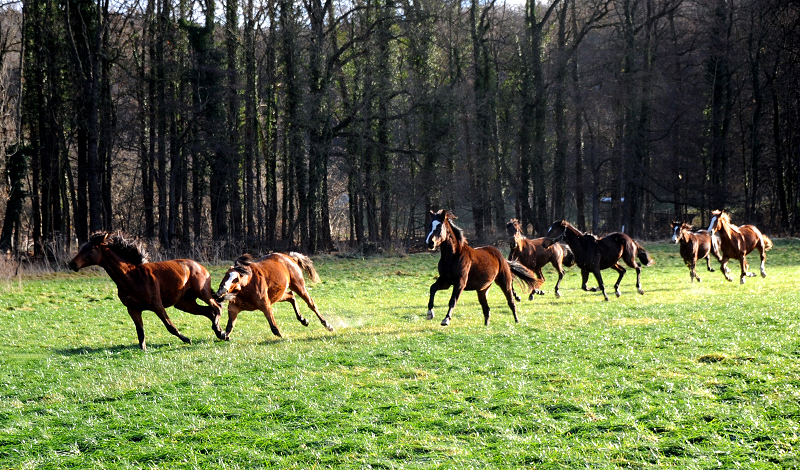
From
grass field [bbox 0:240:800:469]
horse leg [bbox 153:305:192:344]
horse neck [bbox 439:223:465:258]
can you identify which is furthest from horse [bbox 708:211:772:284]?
horse leg [bbox 153:305:192:344]

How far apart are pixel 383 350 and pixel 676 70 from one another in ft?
116

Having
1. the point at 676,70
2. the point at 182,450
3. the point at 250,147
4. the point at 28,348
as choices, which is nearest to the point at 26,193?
the point at 250,147

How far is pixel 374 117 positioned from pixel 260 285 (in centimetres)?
2261

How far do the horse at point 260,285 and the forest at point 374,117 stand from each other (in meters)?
16.6

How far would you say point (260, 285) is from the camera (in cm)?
1148

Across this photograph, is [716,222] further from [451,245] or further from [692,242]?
[451,245]

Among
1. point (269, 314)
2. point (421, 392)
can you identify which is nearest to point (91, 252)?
point (269, 314)

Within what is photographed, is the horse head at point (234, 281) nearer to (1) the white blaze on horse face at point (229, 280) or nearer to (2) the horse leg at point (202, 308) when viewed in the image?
(1) the white blaze on horse face at point (229, 280)

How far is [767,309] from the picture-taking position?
1314 cm

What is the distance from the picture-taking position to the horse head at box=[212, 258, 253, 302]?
10570mm

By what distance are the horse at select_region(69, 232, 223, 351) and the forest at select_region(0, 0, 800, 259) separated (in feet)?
53.4

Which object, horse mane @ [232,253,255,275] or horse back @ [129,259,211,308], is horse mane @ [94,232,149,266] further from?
horse mane @ [232,253,255,275]

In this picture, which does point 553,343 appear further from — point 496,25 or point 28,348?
point 496,25

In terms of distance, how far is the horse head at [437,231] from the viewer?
39.0 feet
